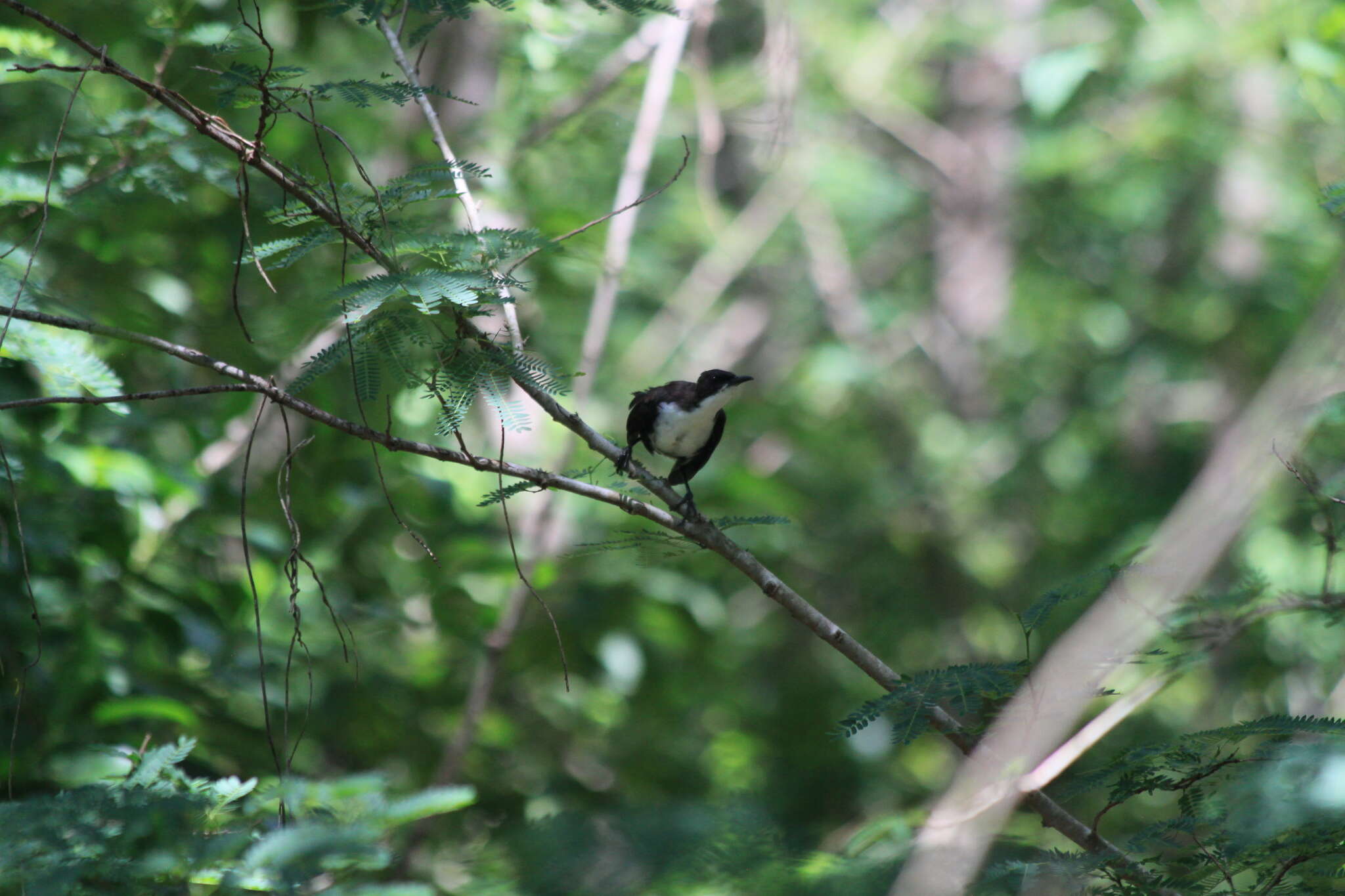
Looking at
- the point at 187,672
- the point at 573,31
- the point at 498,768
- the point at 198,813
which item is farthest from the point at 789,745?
the point at 198,813

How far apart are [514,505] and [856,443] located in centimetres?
448

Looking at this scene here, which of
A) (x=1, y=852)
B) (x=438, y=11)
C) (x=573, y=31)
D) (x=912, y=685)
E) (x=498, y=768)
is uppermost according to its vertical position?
(x=573, y=31)

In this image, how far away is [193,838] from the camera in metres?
2.03

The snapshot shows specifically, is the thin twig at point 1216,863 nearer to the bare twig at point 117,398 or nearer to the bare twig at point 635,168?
the bare twig at point 117,398

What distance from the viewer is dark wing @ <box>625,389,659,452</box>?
4418mm

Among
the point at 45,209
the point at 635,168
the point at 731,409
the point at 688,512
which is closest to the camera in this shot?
the point at 45,209

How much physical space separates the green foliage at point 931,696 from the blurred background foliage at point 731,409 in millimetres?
366

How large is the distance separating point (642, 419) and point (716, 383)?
376mm

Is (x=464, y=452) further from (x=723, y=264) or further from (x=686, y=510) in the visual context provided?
(x=723, y=264)

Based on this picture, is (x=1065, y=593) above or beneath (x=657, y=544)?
beneath

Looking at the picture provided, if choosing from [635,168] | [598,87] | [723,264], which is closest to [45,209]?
[635,168]

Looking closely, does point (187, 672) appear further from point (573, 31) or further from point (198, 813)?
point (573, 31)

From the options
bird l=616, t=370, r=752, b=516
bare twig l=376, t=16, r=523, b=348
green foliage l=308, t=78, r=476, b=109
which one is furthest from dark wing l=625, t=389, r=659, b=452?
green foliage l=308, t=78, r=476, b=109

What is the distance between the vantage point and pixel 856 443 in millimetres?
9523
